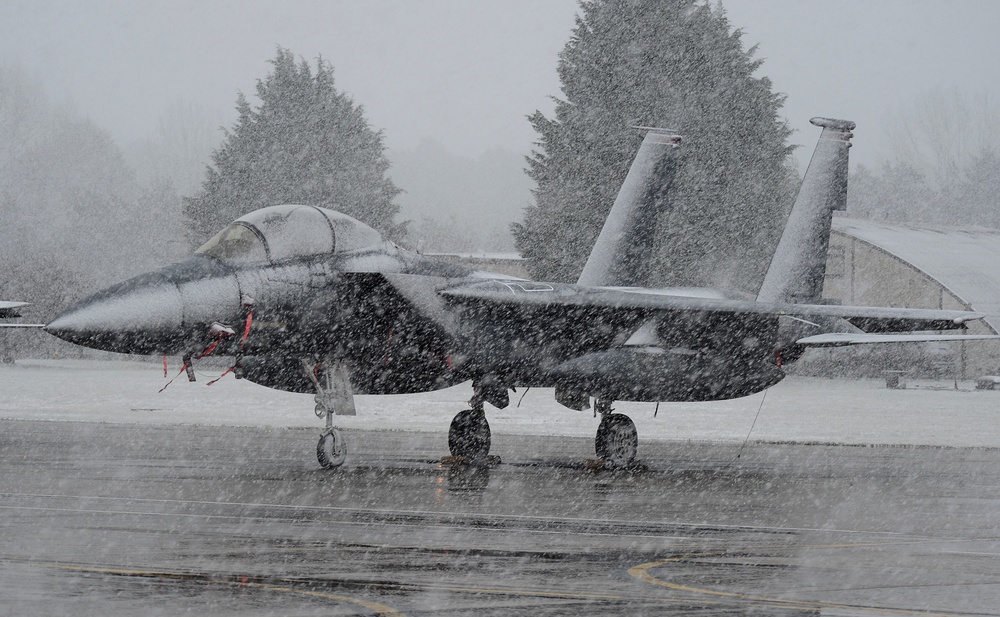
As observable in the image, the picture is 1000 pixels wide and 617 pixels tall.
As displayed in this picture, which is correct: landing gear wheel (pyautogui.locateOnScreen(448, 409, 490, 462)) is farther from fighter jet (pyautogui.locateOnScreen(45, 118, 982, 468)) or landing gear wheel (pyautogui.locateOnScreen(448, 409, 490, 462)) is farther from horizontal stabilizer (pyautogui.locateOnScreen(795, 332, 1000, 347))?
horizontal stabilizer (pyautogui.locateOnScreen(795, 332, 1000, 347))

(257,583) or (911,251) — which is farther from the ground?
(911,251)

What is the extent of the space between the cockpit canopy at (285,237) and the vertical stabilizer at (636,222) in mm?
5430

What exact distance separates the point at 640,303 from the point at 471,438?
285cm

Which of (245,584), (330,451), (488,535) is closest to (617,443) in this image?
(330,451)

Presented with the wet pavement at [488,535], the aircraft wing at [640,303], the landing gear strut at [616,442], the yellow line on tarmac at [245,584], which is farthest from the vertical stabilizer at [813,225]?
the yellow line on tarmac at [245,584]

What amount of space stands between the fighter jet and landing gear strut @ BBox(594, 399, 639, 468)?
2cm

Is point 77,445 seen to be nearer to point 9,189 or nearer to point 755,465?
point 755,465

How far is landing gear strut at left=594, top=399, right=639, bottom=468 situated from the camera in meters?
15.7

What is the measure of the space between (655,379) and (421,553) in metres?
7.49

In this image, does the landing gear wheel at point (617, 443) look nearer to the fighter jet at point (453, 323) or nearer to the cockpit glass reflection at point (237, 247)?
the fighter jet at point (453, 323)

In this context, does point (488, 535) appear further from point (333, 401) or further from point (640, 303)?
point (640, 303)

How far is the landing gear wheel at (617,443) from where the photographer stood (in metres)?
15.7

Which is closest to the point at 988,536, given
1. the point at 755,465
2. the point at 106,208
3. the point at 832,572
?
the point at 832,572

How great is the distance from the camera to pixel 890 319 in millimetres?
16219
